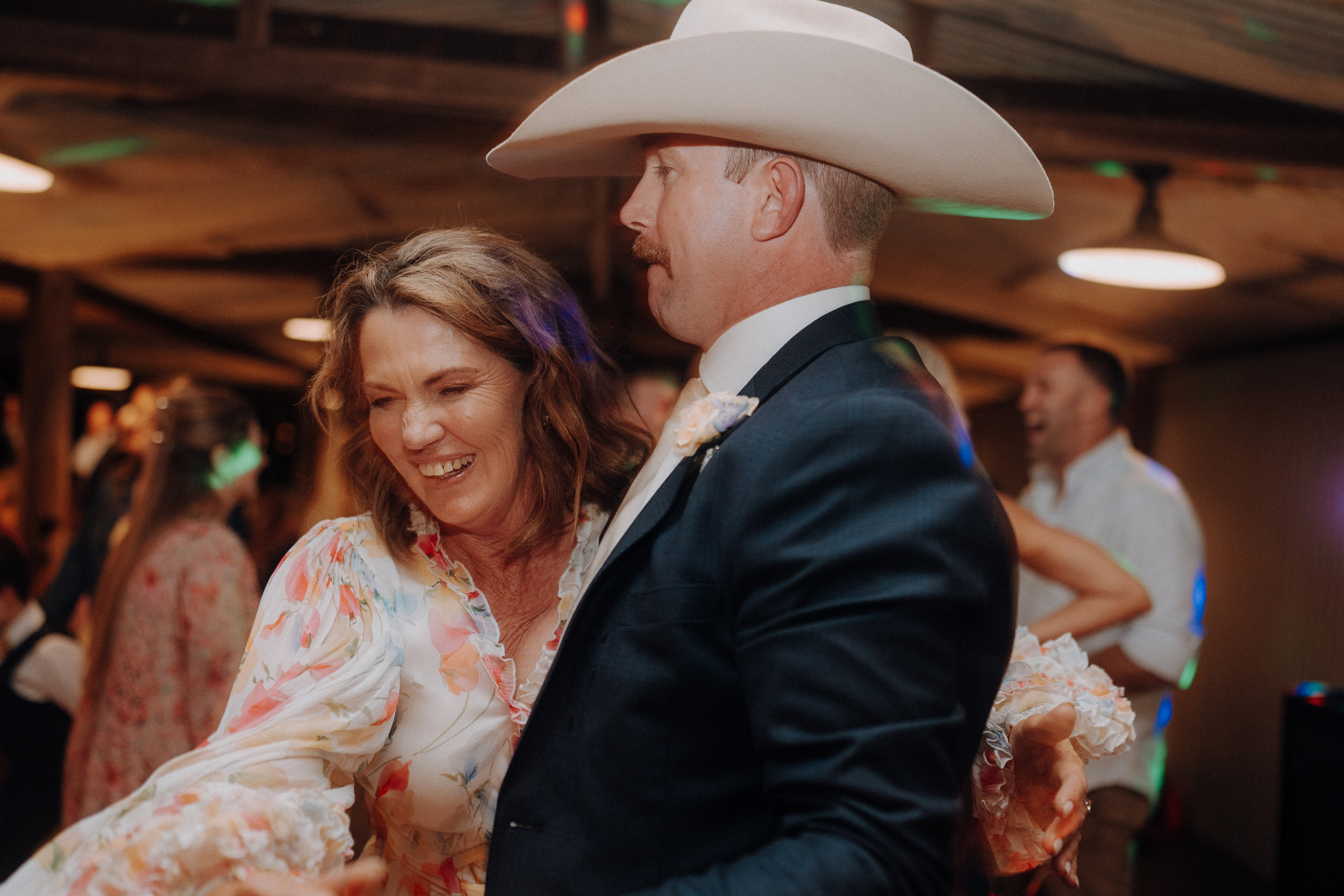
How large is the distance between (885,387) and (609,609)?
0.35 metres

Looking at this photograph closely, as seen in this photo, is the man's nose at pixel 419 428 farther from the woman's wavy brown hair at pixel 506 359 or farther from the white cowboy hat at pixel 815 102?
the white cowboy hat at pixel 815 102

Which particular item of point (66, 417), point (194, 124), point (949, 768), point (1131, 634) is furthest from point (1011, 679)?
point (66, 417)

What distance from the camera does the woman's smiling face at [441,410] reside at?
1444mm

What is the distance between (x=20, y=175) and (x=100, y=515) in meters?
1.39

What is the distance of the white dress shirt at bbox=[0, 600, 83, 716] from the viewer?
2.80 meters

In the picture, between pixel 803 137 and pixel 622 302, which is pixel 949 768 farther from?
pixel 622 302

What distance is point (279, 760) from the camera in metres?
1.11

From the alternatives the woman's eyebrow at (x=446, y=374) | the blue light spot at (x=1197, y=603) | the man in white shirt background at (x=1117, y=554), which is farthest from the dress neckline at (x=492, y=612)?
the blue light spot at (x=1197, y=603)

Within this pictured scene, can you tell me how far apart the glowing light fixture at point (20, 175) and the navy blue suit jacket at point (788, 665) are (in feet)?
11.3

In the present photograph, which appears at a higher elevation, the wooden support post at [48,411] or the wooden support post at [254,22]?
the wooden support post at [254,22]

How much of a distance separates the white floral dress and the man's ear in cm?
60

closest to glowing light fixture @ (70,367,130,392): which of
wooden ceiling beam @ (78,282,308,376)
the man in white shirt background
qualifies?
wooden ceiling beam @ (78,282,308,376)

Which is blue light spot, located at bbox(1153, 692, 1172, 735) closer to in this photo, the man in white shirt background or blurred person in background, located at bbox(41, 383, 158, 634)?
the man in white shirt background

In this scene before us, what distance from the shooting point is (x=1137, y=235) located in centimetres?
339
